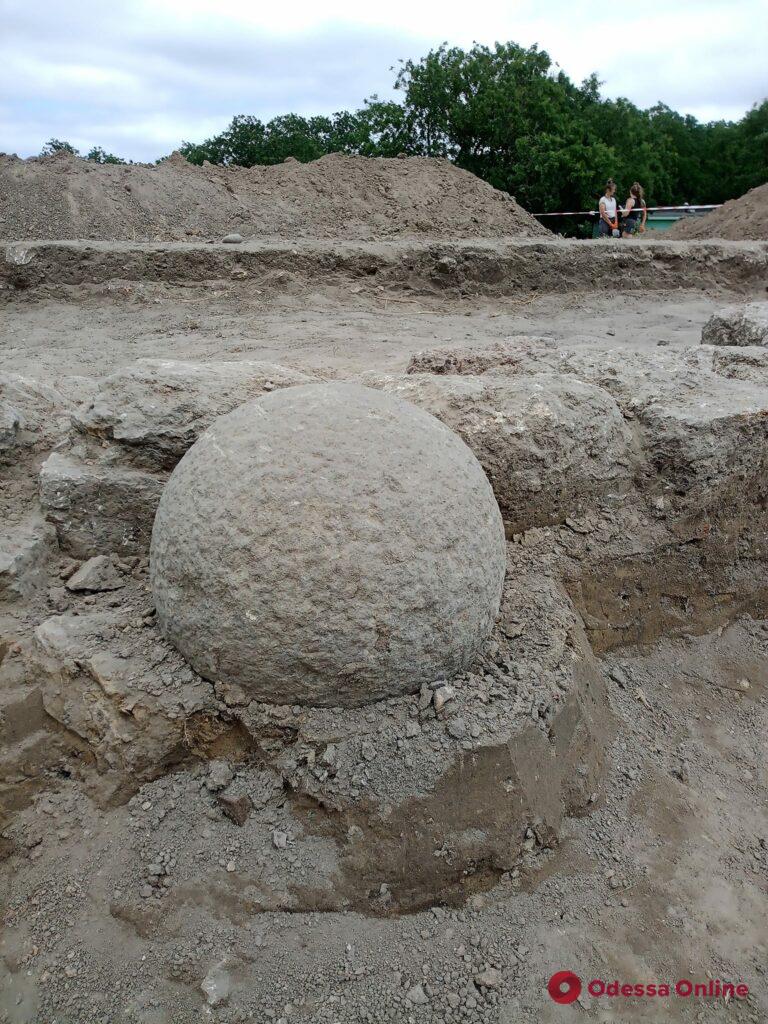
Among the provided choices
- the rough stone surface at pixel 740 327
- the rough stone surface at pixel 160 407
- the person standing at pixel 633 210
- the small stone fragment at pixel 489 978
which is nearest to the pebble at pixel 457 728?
the small stone fragment at pixel 489 978

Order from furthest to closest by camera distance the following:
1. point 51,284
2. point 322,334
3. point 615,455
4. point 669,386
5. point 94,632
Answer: point 51,284, point 322,334, point 669,386, point 615,455, point 94,632

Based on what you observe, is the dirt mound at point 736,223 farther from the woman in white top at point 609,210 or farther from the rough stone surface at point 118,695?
the rough stone surface at point 118,695

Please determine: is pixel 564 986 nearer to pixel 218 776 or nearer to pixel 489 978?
pixel 489 978

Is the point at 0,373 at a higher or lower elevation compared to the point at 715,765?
higher

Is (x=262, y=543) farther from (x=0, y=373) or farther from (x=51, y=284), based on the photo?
(x=51, y=284)

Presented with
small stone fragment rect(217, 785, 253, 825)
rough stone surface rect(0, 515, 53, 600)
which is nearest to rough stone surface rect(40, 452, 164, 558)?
rough stone surface rect(0, 515, 53, 600)

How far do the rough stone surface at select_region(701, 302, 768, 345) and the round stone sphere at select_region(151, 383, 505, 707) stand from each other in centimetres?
392

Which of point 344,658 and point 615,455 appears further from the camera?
point 615,455

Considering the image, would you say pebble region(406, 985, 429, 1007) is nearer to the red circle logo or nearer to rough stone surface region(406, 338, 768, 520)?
the red circle logo

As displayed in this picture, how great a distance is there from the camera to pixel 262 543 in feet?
8.22

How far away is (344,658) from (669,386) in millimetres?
2641

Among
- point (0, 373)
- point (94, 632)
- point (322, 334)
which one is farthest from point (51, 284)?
point (94, 632)

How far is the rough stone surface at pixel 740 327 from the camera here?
5.59 m

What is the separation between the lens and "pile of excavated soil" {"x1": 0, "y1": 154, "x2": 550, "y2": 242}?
10.5 m
